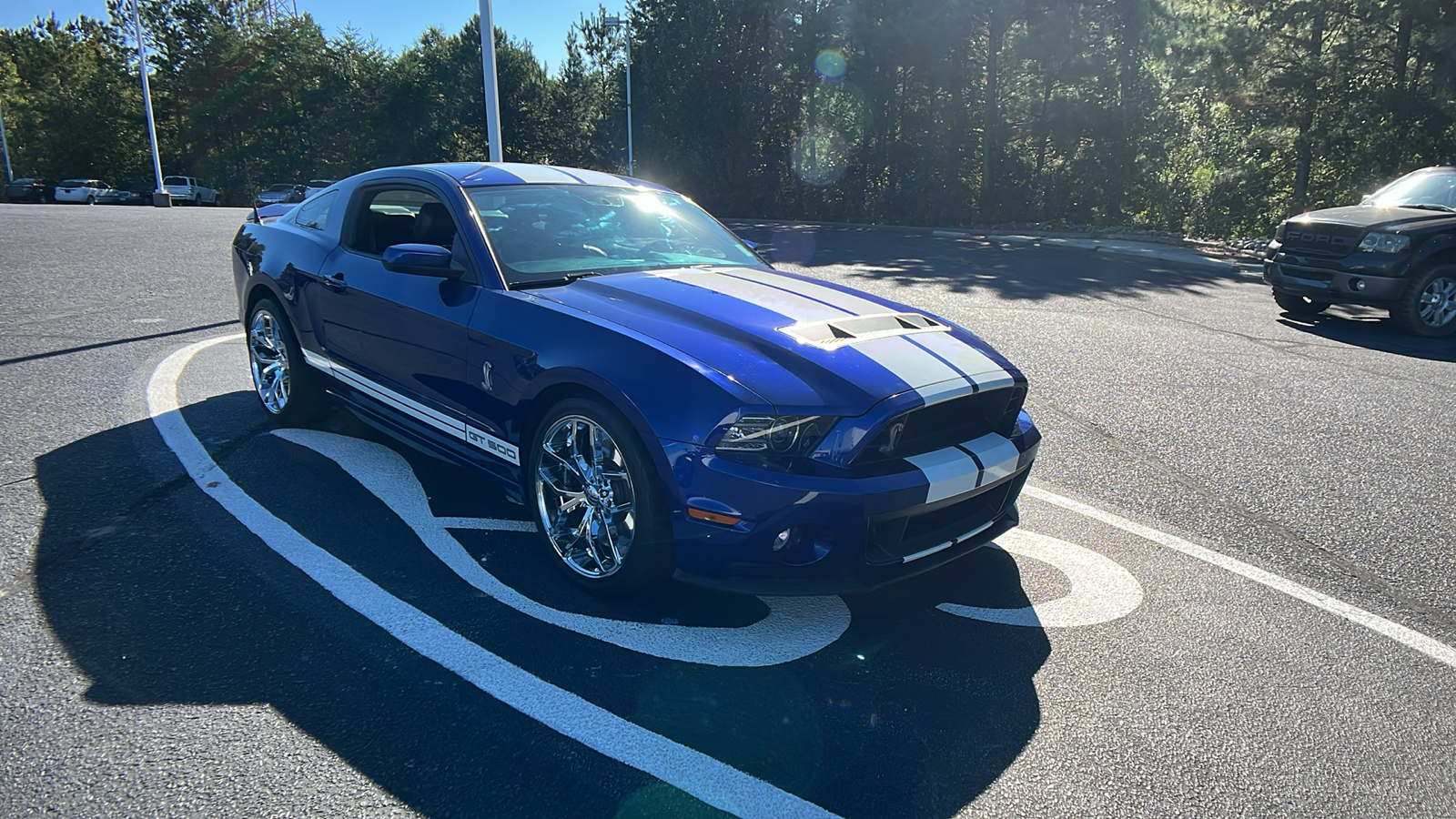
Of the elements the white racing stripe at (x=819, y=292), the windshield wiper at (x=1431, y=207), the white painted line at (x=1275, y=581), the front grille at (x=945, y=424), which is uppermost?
the windshield wiper at (x=1431, y=207)

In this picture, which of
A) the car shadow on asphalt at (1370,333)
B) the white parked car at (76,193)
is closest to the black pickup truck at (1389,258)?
the car shadow on asphalt at (1370,333)

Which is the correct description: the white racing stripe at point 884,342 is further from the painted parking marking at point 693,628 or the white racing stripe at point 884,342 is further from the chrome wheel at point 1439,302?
the chrome wheel at point 1439,302

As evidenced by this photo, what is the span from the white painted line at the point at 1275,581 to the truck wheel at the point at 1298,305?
25.5ft

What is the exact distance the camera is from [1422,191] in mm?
10125

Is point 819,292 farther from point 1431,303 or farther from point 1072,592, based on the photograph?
point 1431,303

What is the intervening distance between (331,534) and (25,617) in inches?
41.6

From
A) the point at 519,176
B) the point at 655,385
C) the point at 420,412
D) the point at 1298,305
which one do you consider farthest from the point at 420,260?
the point at 1298,305

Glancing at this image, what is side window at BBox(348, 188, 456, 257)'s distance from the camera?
4.40 meters

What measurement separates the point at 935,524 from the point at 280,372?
4.01 metres

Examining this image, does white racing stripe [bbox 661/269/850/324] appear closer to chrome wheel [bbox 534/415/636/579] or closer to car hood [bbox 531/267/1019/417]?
car hood [bbox 531/267/1019/417]

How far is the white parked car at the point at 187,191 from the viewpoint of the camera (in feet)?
155

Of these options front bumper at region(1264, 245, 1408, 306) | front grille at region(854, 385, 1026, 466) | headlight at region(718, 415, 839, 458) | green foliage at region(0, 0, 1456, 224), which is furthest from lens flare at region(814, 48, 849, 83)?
headlight at region(718, 415, 839, 458)

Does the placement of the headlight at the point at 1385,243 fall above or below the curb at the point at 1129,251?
above

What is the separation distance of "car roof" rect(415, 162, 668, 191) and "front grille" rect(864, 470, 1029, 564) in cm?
254
